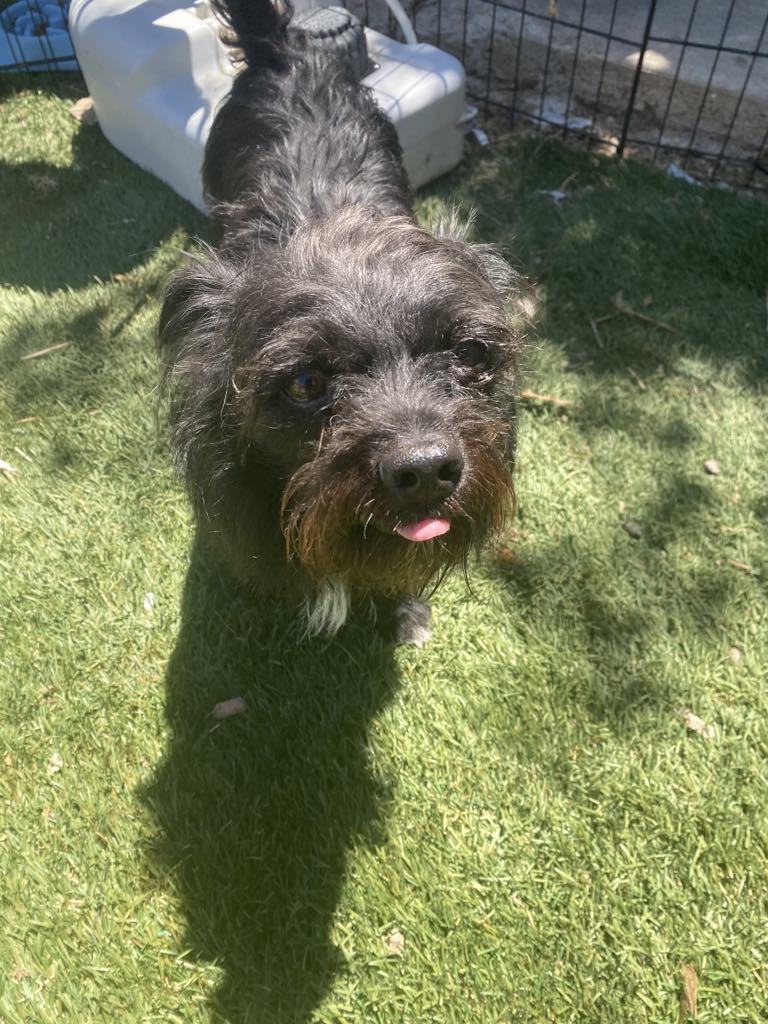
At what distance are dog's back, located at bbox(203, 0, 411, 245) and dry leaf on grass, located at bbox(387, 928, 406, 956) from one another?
2185mm

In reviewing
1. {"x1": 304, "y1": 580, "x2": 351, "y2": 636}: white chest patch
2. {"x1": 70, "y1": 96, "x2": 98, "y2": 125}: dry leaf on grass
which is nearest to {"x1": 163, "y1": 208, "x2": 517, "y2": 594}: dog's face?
{"x1": 304, "y1": 580, "x2": 351, "y2": 636}: white chest patch

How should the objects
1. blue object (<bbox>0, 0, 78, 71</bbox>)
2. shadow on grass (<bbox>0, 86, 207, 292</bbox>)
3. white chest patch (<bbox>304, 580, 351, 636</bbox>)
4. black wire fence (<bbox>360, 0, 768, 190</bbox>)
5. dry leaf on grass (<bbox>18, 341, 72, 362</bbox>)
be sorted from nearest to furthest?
1. white chest patch (<bbox>304, 580, 351, 636</bbox>)
2. dry leaf on grass (<bbox>18, 341, 72, 362</bbox>)
3. shadow on grass (<bbox>0, 86, 207, 292</bbox>)
4. black wire fence (<bbox>360, 0, 768, 190</bbox>)
5. blue object (<bbox>0, 0, 78, 71</bbox>)

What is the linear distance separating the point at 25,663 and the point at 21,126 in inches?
170

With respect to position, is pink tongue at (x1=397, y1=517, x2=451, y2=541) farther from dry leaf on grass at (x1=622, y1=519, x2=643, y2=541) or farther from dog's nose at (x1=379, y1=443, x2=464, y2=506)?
dry leaf on grass at (x1=622, y1=519, x2=643, y2=541)

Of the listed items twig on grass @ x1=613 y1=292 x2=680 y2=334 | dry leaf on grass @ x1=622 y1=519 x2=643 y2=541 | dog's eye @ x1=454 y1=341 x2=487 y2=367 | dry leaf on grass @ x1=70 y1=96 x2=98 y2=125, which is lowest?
dry leaf on grass @ x1=622 y1=519 x2=643 y2=541

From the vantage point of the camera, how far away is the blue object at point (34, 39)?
18.1 ft

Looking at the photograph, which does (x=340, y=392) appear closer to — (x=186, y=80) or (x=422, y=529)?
(x=422, y=529)

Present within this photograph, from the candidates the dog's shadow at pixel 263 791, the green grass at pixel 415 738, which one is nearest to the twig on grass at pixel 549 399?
the green grass at pixel 415 738

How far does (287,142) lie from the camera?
108 inches

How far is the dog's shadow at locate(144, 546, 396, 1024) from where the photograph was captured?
221 centimetres

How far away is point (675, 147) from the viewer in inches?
198

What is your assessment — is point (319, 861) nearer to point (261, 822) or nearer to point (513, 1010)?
point (261, 822)

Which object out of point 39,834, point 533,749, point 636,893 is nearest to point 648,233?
point 533,749

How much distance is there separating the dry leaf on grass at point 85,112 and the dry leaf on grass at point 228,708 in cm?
452
